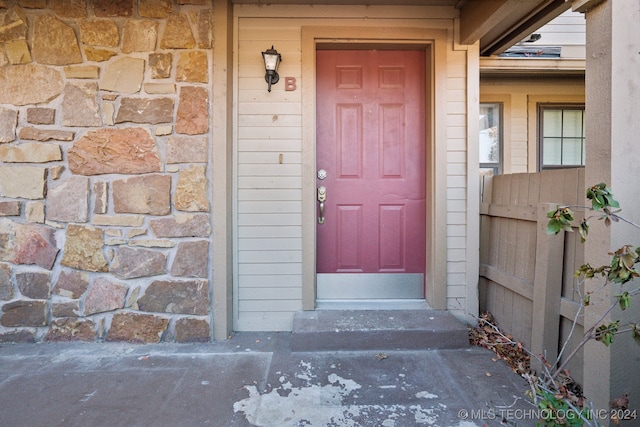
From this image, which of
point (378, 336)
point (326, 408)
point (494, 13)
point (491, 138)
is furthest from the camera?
point (491, 138)

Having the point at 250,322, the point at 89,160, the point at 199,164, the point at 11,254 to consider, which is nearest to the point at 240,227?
the point at 199,164

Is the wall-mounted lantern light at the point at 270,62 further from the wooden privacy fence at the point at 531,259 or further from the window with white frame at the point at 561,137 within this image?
the window with white frame at the point at 561,137

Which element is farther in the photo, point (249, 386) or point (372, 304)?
point (372, 304)

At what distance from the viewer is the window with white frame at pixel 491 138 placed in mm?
4191

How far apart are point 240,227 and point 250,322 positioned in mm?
735

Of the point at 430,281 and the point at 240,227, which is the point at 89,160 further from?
the point at 430,281

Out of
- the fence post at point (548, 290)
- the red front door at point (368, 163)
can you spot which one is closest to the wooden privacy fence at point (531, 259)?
the fence post at point (548, 290)

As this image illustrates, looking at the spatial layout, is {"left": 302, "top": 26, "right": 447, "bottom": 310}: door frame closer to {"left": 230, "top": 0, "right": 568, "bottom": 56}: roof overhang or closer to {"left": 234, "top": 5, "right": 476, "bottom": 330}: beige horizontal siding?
{"left": 234, "top": 5, "right": 476, "bottom": 330}: beige horizontal siding

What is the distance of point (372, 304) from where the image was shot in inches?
115

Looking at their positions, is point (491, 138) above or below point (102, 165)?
above

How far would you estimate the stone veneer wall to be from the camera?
2.61 m

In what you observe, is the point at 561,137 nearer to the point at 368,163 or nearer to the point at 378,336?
the point at 368,163

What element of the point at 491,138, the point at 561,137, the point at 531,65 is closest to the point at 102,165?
the point at 491,138

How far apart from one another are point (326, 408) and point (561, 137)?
13.5 ft
